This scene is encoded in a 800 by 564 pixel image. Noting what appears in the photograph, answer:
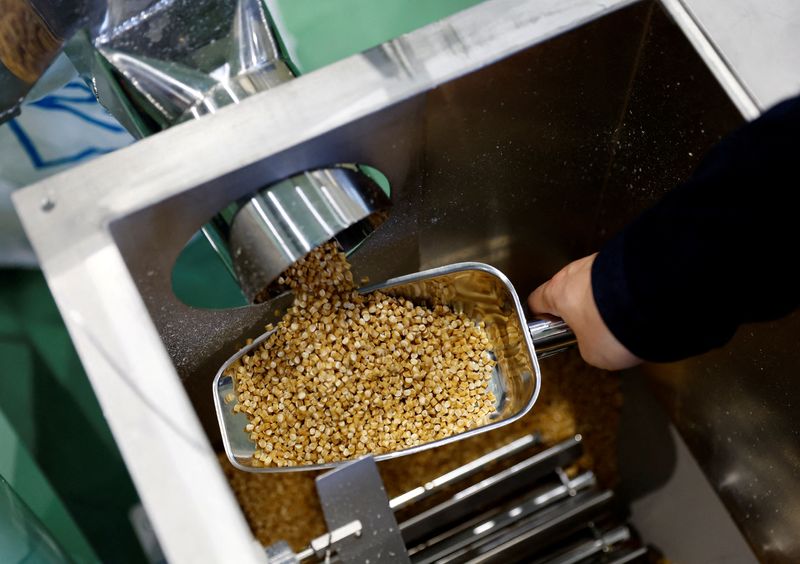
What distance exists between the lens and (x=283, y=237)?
60 cm

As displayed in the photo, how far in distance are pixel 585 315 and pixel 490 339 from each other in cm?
16

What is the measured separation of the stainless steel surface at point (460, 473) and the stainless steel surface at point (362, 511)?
25 centimetres

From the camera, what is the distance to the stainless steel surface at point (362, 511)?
0.62 m

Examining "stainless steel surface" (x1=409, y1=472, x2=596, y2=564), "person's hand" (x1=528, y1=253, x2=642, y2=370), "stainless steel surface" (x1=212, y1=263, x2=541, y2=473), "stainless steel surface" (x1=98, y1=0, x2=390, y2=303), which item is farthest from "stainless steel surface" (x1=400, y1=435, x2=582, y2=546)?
"stainless steel surface" (x1=98, y1=0, x2=390, y2=303)

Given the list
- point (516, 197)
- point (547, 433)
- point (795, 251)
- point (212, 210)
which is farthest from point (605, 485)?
point (212, 210)

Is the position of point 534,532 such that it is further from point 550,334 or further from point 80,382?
point 80,382

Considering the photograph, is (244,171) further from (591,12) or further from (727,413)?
(727,413)

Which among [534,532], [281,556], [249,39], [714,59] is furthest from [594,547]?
[249,39]

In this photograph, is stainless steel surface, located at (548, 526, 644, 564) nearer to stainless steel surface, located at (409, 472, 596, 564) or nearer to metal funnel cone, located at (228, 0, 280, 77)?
stainless steel surface, located at (409, 472, 596, 564)

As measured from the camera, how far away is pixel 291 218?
0.60 meters

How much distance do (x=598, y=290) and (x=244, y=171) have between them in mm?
287

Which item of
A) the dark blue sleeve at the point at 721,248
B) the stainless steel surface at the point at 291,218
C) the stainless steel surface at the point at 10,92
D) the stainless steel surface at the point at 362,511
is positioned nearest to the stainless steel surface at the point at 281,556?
the stainless steel surface at the point at 362,511

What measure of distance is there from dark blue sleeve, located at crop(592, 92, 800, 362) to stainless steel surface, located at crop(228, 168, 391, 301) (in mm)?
211

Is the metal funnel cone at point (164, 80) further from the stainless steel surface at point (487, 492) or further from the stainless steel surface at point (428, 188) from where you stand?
the stainless steel surface at point (487, 492)
